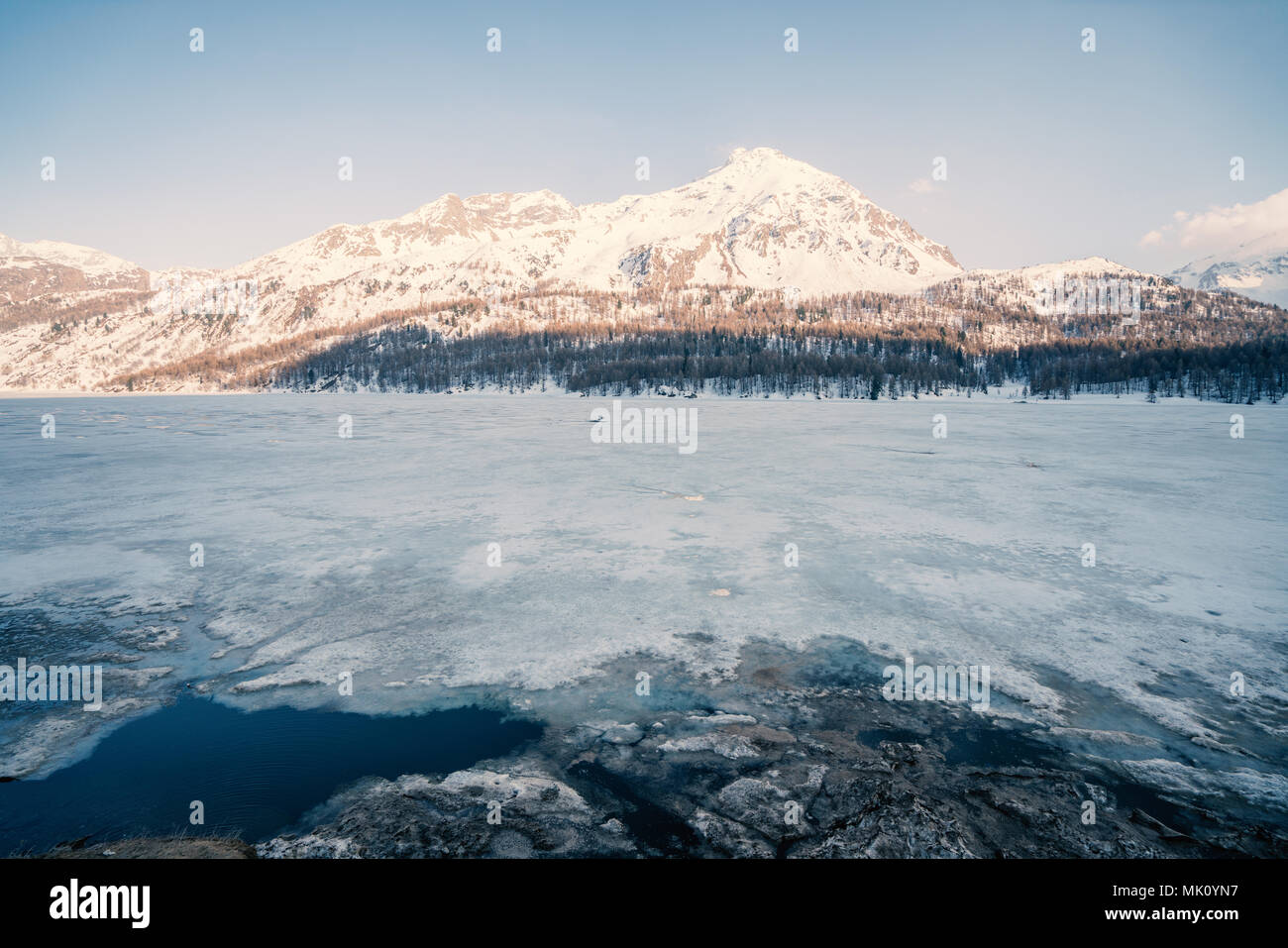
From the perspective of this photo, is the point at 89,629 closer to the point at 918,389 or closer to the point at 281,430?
the point at 281,430

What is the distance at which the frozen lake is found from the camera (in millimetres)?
6234

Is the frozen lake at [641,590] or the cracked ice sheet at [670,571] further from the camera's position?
the cracked ice sheet at [670,571]

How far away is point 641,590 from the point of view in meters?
9.46

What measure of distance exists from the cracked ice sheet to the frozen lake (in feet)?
0.18

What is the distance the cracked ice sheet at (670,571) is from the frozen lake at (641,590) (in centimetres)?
6

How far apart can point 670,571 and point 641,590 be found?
41.8 inches

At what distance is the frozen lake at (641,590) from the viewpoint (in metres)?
6.23

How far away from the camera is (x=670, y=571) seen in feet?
34.1

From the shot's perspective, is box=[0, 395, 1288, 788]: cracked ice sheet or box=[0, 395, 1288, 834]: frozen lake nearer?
box=[0, 395, 1288, 834]: frozen lake

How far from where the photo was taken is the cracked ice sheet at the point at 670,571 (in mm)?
6945

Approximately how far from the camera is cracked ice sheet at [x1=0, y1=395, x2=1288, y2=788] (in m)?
6.95

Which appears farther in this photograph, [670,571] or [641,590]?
[670,571]
